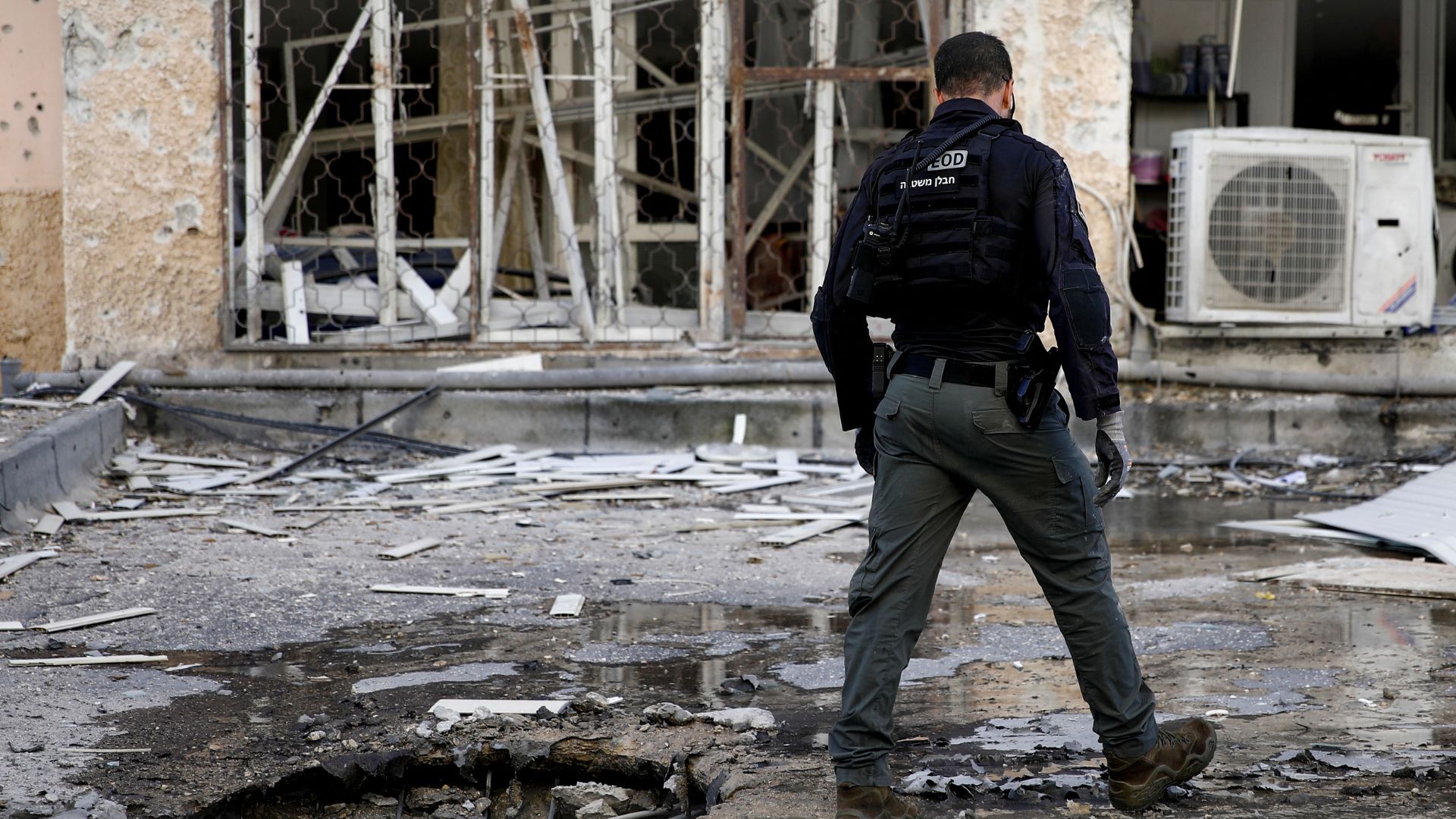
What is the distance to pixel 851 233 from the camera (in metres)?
3.09

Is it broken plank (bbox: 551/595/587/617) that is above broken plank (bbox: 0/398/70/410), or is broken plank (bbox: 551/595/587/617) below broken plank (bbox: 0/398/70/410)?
below

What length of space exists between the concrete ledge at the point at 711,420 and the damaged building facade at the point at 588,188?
9.4 inches

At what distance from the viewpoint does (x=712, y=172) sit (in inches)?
338

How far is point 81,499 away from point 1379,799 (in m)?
5.86

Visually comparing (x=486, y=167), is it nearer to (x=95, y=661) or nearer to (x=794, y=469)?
(x=794, y=469)

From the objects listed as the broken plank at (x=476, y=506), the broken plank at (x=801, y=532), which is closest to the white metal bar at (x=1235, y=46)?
the broken plank at (x=801, y=532)

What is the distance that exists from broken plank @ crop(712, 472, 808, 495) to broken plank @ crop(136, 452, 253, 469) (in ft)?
8.78

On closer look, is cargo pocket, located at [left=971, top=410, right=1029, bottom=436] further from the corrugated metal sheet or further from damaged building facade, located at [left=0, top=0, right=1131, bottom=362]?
damaged building facade, located at [left=0, top=0, right=1131, bottom=362]

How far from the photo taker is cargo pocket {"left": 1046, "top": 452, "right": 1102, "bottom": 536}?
294cm

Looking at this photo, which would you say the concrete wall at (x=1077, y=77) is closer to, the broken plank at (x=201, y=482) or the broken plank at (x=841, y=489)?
the broken plank at (x=841, y=489)

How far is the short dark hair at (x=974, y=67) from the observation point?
3041 millimetres

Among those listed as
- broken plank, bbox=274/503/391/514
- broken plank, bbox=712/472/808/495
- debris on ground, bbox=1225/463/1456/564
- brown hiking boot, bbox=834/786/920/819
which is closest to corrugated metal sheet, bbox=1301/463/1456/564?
debris on ground, bbox=1225/463/1456/564

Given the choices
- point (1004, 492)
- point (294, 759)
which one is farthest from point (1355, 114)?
point (294, 759)

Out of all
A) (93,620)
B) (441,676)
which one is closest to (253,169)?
(93,620)
